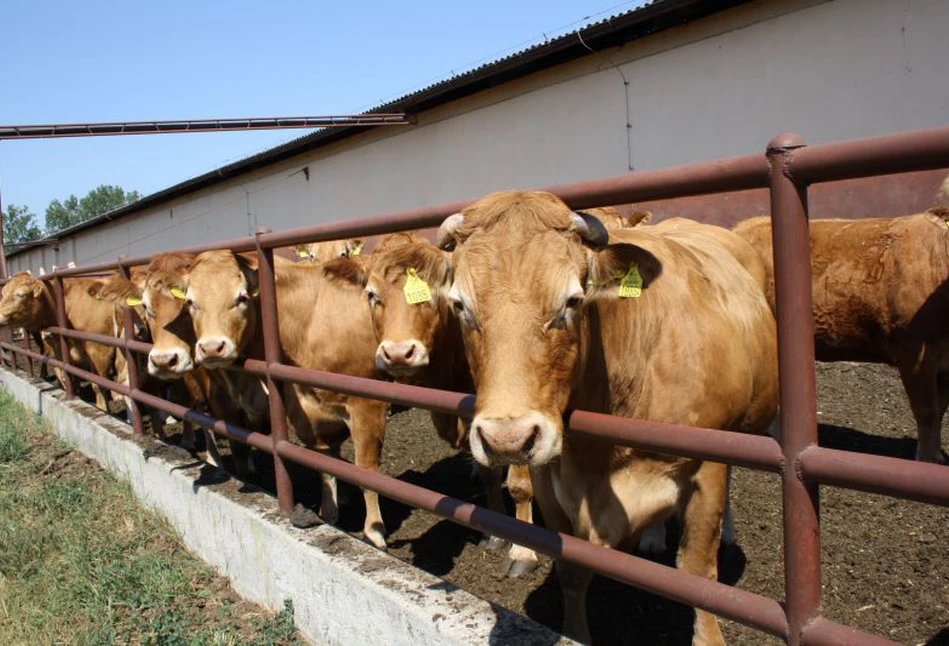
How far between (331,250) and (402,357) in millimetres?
7917

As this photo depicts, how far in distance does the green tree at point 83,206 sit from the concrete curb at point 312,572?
122 m

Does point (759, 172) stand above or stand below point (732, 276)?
above

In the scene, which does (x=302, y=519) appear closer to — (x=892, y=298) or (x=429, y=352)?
(x=429, y=352)

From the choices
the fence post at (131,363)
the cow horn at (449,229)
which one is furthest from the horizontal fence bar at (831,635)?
the fence post at (131,363)

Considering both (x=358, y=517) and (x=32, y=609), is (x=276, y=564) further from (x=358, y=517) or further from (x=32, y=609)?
(x=358, y=517)

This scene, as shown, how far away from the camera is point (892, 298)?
18.8 feet

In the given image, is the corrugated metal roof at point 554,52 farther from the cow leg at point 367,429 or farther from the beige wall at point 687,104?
the cow leg at point 367,429

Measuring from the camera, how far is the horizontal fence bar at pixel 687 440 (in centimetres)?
158

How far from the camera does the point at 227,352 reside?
4.18 m

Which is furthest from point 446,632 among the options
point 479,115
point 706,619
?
point 479,115

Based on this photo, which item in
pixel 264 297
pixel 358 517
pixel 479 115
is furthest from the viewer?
pixel 479 115

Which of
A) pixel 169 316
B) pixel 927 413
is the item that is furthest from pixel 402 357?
pixel 927 413

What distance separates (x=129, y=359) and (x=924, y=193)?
7.34m

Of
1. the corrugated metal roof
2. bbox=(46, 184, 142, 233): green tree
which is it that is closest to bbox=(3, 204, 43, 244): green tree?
bbox=(46, 184, 142, 233): green tree
